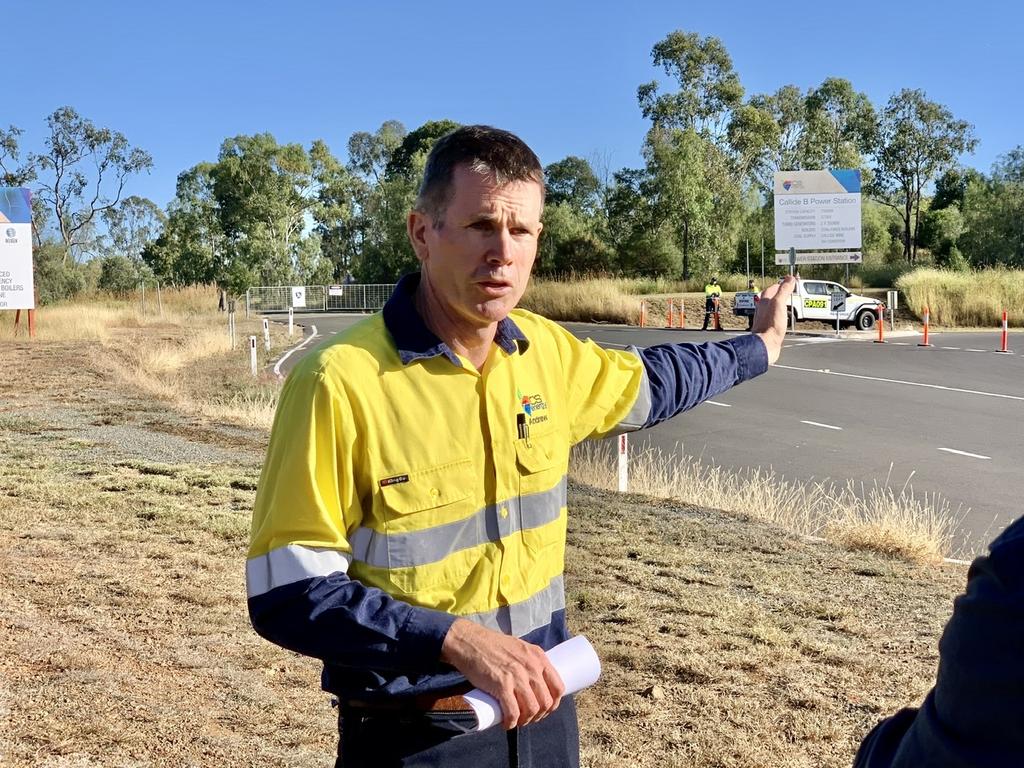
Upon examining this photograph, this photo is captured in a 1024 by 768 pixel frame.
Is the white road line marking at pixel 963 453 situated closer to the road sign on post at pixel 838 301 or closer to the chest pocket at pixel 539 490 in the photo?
the chest pocket at pixel 539 490

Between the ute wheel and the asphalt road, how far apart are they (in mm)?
12229

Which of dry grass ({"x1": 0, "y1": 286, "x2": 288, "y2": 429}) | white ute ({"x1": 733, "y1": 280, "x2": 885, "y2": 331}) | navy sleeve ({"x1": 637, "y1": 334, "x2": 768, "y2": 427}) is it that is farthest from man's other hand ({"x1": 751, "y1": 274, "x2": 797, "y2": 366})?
white ute ({"x1": 733, "y1": 280, "x2": 885, "y2": 331})

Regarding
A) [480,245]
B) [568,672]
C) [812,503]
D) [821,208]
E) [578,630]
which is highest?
[821,208]

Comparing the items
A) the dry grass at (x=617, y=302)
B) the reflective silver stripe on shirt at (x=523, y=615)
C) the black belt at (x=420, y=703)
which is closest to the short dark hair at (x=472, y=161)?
the reflective silver stripe on shirt at (x=523, y=615)

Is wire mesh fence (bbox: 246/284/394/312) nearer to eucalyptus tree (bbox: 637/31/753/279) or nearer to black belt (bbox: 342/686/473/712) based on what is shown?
eucalyptus tree (bbox: 637/31/753/279)

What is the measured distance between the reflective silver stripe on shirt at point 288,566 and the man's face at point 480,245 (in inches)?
23.5

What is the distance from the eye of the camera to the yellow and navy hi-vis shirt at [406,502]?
187cm

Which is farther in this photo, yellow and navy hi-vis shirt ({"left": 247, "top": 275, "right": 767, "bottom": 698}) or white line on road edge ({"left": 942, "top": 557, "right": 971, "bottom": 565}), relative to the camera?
white line on road edge ({"left": 942, "top": 557, "right": 971, "bottom": 565})

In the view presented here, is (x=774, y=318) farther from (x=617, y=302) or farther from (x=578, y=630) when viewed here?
(x=617, y=302)

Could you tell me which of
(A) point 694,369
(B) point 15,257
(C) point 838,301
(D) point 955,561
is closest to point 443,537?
(A) point 694,369

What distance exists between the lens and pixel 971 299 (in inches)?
1607

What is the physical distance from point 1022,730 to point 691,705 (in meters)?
3.83

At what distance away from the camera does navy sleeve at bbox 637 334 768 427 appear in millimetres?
2754

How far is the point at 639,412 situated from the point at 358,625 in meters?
1.09
